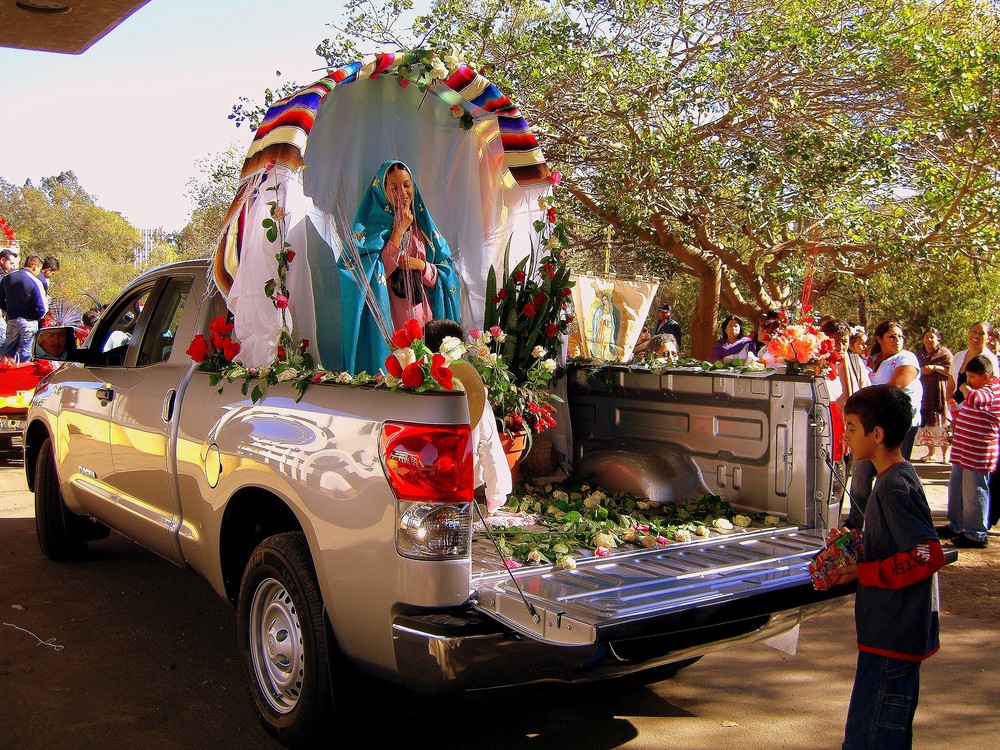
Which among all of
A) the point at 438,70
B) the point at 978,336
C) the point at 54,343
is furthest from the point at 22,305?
the point at 978,336

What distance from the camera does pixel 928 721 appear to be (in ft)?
13.1

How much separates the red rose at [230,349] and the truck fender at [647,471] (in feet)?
6.83

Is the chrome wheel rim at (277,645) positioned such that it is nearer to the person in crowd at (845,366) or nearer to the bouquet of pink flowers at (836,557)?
the bouquet of pink flowers at (836,557)

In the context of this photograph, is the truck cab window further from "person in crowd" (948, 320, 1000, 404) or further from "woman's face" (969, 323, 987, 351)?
"woman's face" (969, 323, 987, 351)

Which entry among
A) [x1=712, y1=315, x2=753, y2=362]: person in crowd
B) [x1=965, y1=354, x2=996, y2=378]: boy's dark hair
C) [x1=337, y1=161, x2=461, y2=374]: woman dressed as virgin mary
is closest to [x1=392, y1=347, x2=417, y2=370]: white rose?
[x1=337, y1=161, x2=461, y2=374]: woman dressed as virgin mary

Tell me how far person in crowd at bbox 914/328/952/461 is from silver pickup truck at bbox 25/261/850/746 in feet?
23.8

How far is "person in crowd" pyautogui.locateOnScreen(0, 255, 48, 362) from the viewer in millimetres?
10930

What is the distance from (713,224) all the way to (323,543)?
11.8 metres

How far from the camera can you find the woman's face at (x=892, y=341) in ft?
26.0

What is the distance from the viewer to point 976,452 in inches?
278

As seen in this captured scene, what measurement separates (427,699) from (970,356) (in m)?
6.92

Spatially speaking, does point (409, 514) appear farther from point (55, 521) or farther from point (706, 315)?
point (706, 315)

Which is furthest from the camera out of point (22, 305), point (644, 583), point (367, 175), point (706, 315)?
point (706, 315)

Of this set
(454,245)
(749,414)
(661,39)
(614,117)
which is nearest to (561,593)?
(749,414)
